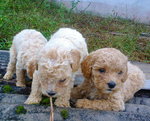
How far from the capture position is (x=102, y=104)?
Result: 12.5 feet

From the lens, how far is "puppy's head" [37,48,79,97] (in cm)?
320

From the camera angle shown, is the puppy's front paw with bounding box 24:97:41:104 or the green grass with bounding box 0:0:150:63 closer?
the puppy's front paw with bounding box 24:97:41:104

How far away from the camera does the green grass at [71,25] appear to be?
7.71m

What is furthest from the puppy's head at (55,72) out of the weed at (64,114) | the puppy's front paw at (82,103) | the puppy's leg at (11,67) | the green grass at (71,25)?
the green grass at (71,25)

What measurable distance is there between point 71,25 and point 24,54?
196 inches

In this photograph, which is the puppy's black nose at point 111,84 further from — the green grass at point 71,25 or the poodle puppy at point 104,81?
the green grass at point 71,25

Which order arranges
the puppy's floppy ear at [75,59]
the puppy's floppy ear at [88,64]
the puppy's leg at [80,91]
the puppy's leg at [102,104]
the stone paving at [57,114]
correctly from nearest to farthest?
the stone paving at [57,114] < the puppy's floppy ear at [75,59] < the puppy's floppy ear at [88,64] < the puppy's leg at [102,104] < the puppy's leg at [80,91]

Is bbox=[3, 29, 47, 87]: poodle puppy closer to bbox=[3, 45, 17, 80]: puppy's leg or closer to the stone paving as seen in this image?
bbox=[3, 45, 17, 80]: puppy's leg

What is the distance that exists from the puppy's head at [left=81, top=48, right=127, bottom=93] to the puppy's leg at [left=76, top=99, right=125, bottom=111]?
27cm

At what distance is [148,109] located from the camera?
3.63 m

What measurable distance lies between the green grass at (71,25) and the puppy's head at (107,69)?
12.2ft

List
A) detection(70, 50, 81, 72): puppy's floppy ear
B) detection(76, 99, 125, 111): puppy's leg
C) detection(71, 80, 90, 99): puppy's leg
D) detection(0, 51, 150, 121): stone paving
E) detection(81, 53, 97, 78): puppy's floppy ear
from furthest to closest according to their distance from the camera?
detection(71, 80, 90, 99): puppy's leg
detection(76, 99, 125, 111): puppy's leg
detection(81, 53, 97, 78): puppy's floppy ear
detection(70, 50, 81, 72): puppy's floppy ear
detection(0, 51, 150, 121): stone paving

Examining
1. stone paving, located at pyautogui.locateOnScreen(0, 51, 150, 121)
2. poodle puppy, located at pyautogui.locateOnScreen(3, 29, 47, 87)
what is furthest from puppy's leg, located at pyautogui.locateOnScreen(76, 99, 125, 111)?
poodle puppy, located at pyautogui.locateOnScreen(3, 29, 47, 87)

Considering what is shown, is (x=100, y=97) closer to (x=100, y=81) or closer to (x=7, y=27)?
(x=100, y=81)
